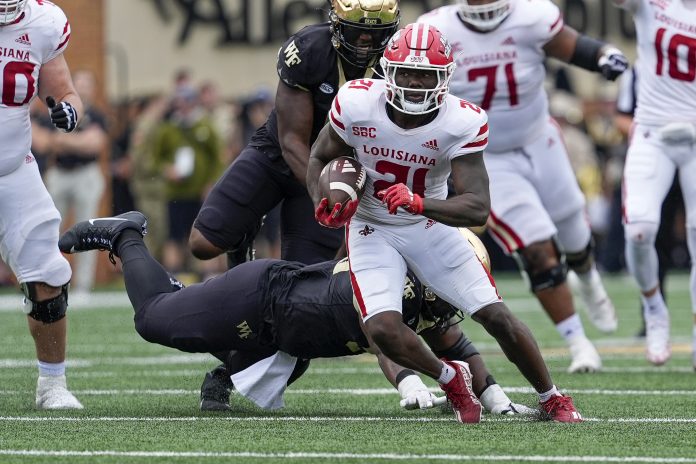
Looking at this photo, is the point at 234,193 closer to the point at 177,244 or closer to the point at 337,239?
the point at 337,239

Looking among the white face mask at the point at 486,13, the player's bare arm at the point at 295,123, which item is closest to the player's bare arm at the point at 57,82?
the player's bare arm at the point at 295,123

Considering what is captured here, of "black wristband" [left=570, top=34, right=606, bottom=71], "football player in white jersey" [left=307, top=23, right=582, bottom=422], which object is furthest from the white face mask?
"football player in white jersey" [left=307, top=23, right=582, bottom=422]

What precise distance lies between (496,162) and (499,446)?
3373 millimetres

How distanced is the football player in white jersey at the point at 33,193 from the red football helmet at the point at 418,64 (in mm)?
1531

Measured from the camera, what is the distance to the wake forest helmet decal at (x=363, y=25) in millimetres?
6273

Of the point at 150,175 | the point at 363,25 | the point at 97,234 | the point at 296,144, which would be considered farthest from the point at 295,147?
the point at 150,175

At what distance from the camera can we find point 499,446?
4801mm

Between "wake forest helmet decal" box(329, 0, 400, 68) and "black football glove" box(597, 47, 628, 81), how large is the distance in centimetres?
149

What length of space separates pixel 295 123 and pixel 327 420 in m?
1.58

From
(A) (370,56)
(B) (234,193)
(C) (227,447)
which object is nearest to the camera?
(C) (227,447)

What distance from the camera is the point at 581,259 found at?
334 inches

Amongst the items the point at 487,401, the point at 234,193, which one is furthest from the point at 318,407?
the point at 234,193

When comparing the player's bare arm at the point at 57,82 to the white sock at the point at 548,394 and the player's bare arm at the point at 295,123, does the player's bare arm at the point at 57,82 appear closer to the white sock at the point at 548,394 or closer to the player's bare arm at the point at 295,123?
the player's bare arm at the point at 295,123

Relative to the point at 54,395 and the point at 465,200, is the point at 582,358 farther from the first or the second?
the point at 54,395
